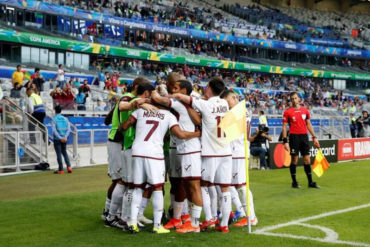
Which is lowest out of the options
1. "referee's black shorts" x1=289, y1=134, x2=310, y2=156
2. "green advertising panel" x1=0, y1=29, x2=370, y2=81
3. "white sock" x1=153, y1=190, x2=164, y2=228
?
"white sock" x1=153, y1=190, x2=164, y2=228

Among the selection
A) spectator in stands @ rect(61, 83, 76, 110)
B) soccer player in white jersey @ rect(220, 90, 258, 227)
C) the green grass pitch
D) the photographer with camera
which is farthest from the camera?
spectator in stands @ rect(61, 83, 76, 110)

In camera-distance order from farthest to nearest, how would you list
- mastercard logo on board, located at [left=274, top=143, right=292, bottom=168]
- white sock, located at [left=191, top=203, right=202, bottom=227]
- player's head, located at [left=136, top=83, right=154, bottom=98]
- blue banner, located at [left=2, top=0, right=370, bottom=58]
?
blue banner, located at [left=2, top=0, right=370, bottom=58]
mastercard logo on board, located at [left=274, top=143, right=292, bottom=168]
player's head, located at [left=136, top=83, right=154, bottom=98]
white sock, located at [left=191, top=203, right=202, bottom=227]

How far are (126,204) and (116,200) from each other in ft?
1.34

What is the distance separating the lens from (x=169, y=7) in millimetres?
52094

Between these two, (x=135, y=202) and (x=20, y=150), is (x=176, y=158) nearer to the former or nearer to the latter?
(x=135, y=202)

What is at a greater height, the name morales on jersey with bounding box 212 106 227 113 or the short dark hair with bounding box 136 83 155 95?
the short dark hair with bounding box 136 83 155 95

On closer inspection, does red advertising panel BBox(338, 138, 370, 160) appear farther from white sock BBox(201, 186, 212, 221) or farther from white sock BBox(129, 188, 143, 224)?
white sock BBox(129, 188, 143, 224)

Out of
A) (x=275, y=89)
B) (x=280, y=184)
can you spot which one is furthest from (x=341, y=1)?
(x=280, y=184)

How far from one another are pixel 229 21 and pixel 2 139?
4799 centimetres

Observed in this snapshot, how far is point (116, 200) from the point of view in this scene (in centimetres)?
732

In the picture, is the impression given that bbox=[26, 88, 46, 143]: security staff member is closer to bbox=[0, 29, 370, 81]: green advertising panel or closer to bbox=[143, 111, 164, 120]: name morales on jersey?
bbox=[143, 111, 164, 120]: name morales on jersey

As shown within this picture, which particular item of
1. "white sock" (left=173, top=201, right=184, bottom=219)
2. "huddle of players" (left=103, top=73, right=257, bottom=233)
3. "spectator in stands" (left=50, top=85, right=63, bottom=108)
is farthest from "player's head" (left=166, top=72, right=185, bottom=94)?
"spectator in stands" (left=50, top=85, right=63, bottom=108)

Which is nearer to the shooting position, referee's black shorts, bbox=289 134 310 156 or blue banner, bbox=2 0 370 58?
referee's black shorts, bbox=289 134 310 156

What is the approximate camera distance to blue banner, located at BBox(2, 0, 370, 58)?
1500 inches
